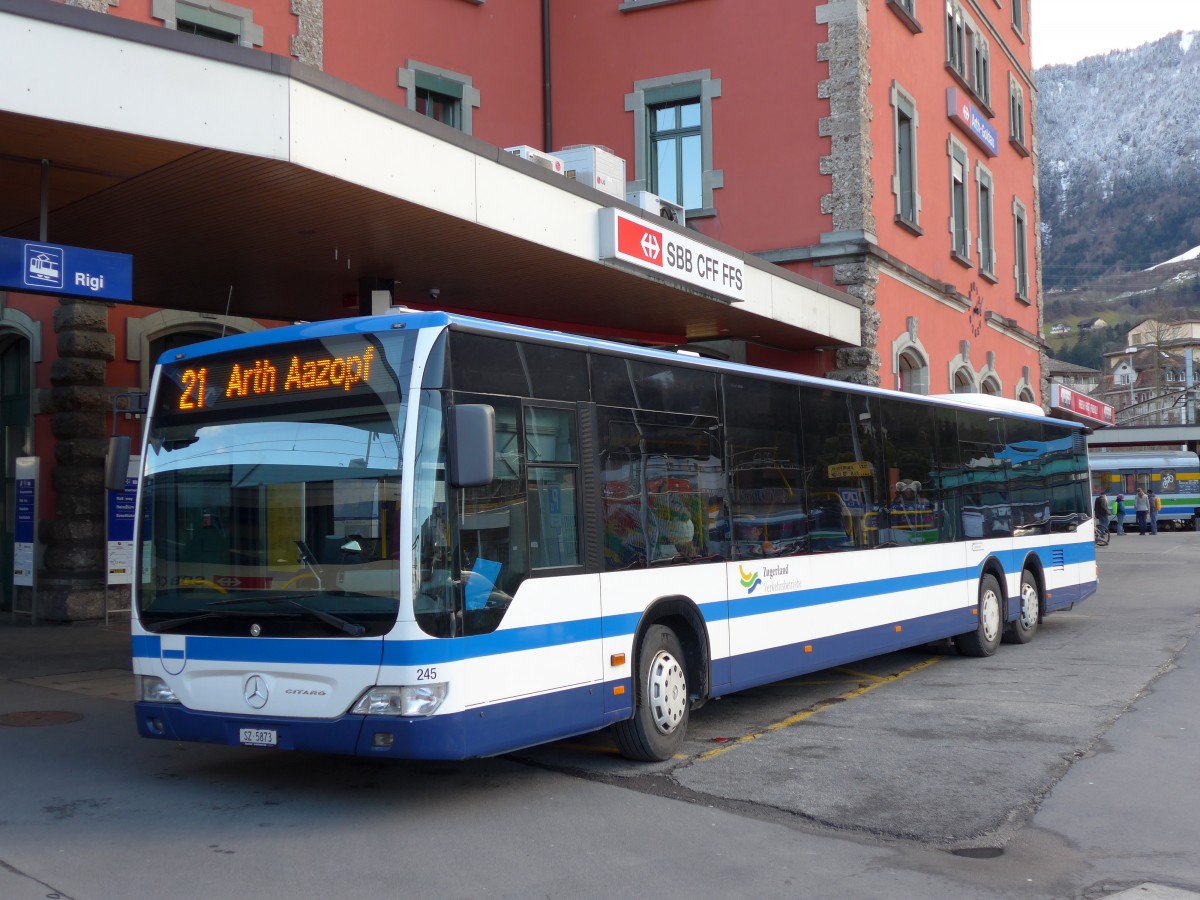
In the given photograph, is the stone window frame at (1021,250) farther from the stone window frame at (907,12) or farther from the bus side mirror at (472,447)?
the bus side mirror at (472,447)

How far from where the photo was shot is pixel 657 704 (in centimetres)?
853

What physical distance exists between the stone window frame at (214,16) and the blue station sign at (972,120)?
1476 centimetres

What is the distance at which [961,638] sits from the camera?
14156 mm

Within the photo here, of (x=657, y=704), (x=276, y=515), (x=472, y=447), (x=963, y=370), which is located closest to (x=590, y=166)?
(x=657, y=704)

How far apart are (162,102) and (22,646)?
803 centimetres

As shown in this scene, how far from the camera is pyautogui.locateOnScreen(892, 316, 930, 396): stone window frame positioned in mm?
22250

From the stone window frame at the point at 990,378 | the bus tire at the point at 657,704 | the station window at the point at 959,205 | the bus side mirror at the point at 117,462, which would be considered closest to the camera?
the bus side mirror at the point at 117,462

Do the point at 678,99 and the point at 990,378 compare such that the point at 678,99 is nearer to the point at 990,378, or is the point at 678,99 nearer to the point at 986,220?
the point at 986,220

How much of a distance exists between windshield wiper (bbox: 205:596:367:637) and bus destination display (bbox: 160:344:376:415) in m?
1.12

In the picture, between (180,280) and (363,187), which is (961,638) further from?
Answer: (180,280)

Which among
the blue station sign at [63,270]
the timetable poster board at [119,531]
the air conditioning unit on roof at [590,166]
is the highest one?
the air conditioning unit on roof at [590,166]

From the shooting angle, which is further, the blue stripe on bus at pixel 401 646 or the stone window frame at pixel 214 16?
the stone window frame at pixel 214 16

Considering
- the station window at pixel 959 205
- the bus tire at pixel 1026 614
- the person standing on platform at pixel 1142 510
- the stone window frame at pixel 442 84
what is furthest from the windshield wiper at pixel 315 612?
the person standing on platform at pixel 1142 510

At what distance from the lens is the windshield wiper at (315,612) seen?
681 centimetres
